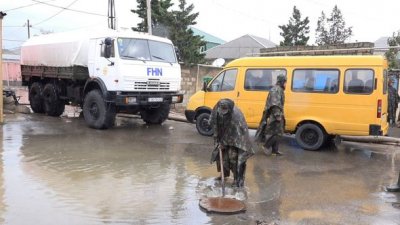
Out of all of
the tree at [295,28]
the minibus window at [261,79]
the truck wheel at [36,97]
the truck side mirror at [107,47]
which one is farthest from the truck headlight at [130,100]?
the tree at [295,28]

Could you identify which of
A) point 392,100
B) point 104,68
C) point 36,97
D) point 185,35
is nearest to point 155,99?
point 104,68

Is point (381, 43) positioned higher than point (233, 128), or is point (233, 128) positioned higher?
point (381, 43)

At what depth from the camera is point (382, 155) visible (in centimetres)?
988

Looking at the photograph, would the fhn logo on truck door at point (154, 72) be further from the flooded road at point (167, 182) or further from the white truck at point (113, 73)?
the flooded road at point (167, 182)

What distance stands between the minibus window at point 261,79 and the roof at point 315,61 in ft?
0.47

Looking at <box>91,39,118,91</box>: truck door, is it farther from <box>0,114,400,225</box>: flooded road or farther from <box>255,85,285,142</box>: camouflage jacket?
<box>255,85,285,142</box>: camouflage jacket

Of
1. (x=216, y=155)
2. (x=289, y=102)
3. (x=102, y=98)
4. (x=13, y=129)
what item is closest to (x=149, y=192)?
(x=216, y=155)

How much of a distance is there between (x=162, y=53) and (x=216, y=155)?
6346 millimetres

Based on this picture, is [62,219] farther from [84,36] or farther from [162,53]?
[84,36]

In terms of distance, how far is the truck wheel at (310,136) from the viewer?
9.96m

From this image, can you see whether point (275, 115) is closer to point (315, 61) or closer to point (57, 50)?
point (315, 61)

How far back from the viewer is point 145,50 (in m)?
12.5

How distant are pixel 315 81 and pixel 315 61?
0.44m

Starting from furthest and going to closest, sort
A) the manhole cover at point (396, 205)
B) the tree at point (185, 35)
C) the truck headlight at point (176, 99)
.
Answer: the tree at point (185, 35), the truck headlight at point (176, 99), the manhole cover at point (396, 205)
